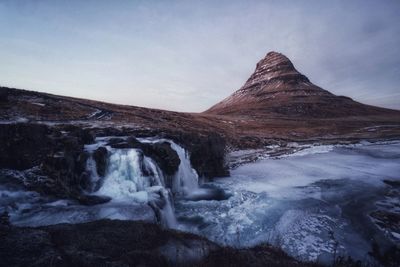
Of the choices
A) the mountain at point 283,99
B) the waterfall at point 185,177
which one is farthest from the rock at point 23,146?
the mountain at point 283,99

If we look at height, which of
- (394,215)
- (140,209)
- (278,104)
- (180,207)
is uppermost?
(278,104)

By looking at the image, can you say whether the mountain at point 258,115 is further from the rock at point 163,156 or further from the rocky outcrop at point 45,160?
the rocky outcrop at point 45,160

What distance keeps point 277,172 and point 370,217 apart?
1033 cm

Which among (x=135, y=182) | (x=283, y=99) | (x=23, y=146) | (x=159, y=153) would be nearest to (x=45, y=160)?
(x=23, y=146)

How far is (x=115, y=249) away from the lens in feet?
18.0

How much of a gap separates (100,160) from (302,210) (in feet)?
34.0

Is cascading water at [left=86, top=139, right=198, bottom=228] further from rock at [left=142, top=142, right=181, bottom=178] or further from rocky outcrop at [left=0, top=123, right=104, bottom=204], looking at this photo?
rocky outcrop at [left=0, top=123, right=104, bottom=204]

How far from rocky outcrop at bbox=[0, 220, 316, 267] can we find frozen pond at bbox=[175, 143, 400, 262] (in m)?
1.84

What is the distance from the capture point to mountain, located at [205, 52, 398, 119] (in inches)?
3752

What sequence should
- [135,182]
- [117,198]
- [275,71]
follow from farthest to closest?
[275,71] < [135,182] < [117,198]

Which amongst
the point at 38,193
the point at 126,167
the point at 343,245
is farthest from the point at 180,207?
the point at 343,245

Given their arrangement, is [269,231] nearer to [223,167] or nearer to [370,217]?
[370,217]

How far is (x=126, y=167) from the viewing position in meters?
14.0

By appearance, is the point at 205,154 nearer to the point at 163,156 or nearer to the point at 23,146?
the point at 163,156
